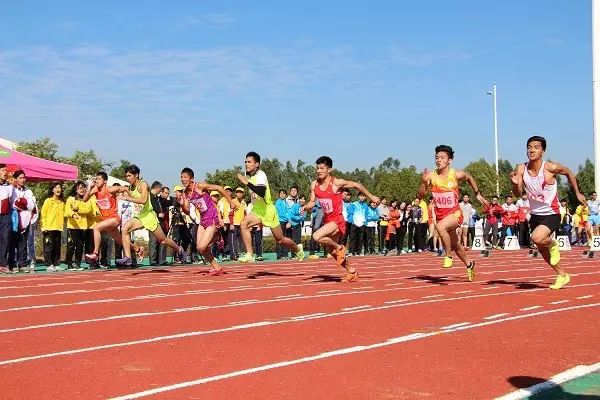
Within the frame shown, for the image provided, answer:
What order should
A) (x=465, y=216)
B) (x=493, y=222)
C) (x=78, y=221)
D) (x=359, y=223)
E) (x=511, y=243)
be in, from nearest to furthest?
(x=78, y=221) < (x=359, y=223) < (x=465, y=216) < (x=511, y=243) < (x=493, y=222)

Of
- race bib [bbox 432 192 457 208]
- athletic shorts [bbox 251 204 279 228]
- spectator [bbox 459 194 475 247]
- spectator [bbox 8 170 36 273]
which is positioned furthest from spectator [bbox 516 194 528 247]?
spectator [bbox 8 170 36 273]

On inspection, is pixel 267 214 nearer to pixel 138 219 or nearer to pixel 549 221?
pixel 138 219

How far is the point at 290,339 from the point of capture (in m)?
6.93

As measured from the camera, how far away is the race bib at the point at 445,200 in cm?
1301

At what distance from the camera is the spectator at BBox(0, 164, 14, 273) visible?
16.3 m

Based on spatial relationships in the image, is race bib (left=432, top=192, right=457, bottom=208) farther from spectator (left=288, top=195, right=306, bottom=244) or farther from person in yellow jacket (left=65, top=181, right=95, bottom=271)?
spectator (left=288, top=195, right=306, bottom=244)

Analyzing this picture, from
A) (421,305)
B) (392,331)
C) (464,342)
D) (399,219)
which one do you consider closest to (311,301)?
(421,305)

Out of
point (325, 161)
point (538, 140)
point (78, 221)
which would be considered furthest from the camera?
point (78, 221)

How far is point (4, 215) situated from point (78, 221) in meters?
2.17

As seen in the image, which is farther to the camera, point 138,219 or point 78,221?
point 78,221

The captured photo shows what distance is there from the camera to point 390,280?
1366cm

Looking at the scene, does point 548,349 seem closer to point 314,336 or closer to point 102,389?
point 314,336

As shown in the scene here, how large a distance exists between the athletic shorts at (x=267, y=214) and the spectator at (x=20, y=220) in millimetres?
5051

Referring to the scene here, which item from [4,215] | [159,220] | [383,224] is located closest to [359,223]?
[383,224]
